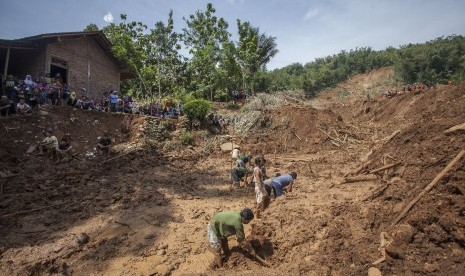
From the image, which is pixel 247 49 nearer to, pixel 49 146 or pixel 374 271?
pixel 49 146

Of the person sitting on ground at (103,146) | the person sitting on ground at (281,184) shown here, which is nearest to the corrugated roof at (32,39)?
the person sitting on ground at (103,146)

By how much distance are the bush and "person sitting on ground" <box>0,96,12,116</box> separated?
26.5ft

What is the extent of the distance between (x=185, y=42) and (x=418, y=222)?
2783cm

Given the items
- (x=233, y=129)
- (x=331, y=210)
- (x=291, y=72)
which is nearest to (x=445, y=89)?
(x=233, y=129)

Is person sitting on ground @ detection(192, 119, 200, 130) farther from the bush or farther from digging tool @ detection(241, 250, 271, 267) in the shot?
digging tool @ detection(241, 250, 271, 267)

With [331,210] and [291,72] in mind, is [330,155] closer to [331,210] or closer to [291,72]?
[331,210]

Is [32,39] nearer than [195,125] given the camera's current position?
Yes

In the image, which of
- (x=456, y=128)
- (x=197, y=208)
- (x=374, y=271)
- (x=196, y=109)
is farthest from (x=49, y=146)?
(x=456, y=128)

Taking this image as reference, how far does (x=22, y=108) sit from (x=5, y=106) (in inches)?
25.7

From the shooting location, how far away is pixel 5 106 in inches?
464

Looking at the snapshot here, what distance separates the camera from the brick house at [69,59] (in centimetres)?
1484

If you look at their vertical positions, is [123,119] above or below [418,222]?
above

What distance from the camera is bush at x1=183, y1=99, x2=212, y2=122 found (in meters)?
17.3

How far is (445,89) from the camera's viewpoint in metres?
19.5
